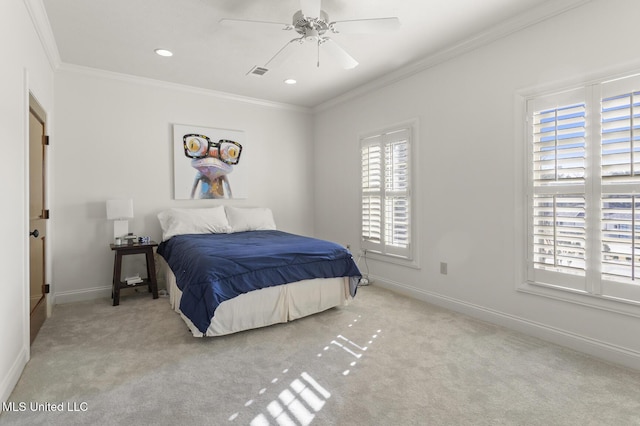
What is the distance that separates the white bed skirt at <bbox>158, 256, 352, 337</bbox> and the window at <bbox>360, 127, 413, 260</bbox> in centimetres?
104

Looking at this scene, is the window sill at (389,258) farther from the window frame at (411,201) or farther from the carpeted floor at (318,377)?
the carpeted floor at (318,377)

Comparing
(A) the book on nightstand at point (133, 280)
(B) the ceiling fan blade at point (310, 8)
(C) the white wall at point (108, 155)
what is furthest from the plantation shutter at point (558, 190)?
(A) the book on nightstand at point (133, 280)

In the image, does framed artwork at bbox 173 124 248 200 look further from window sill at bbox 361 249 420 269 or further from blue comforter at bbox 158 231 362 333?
window sill at bbox 361 249 420 269

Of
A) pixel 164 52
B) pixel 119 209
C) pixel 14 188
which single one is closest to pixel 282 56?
pixel 164 52

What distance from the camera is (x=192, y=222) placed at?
13.6 feet

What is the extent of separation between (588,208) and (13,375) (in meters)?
4.00

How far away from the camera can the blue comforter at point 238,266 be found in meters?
2.60

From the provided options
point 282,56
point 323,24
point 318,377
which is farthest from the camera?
point 282,56

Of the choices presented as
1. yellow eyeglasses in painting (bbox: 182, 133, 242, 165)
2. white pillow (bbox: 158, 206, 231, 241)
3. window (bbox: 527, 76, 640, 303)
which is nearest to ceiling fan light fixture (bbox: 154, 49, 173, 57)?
yellow eyeglasses in painting (bbox: 182, 133, 242, 165)

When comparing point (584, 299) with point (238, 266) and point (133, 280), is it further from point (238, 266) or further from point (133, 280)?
point (133, 280)

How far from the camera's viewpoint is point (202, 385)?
6.81 ft

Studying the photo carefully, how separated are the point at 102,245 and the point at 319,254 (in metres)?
2.75

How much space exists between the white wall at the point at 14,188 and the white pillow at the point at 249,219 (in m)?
2.38

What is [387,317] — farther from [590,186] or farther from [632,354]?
[590,186]
